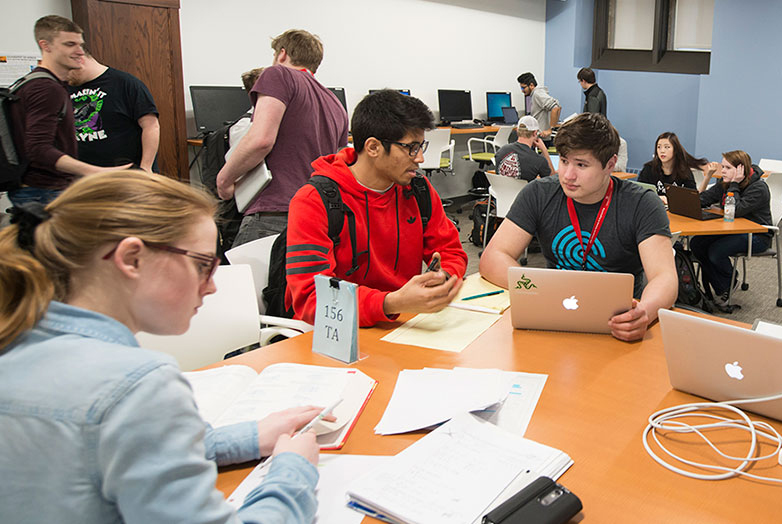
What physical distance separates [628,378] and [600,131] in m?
0.96

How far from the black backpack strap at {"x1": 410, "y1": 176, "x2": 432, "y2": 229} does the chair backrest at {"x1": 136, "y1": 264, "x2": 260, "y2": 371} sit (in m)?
0.61

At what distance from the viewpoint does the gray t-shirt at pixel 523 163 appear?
199 inches

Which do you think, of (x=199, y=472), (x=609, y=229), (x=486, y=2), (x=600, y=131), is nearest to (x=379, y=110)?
(x=600, y=131)

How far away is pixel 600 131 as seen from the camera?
211 centimetres

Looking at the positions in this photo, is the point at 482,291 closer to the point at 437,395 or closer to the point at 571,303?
the point at 571,303

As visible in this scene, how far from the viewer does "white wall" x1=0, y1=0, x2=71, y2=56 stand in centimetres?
422

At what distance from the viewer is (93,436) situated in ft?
2.27

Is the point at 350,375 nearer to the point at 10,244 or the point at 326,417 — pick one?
the point at 326,417

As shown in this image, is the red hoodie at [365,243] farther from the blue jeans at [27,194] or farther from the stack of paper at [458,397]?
the blue jeans at [27,194]

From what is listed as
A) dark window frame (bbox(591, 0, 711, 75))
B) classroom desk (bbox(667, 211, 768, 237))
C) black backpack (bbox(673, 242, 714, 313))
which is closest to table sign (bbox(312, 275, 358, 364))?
classroom desk (bbox(667, 211, 768, 237))

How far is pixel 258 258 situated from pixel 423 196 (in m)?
0.62

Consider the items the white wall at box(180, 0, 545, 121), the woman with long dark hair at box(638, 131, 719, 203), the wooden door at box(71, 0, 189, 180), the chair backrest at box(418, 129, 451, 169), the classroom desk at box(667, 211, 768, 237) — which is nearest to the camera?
the classroom desk at box(667, 211, 768, 237)

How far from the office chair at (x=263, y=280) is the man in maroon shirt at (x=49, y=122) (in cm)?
92

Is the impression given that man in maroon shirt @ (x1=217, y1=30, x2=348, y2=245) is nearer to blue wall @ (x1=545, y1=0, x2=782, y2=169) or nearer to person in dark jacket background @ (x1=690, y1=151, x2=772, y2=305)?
person in dark jacket background @ (x1=690, y1=151, x2=772, y2=305)
